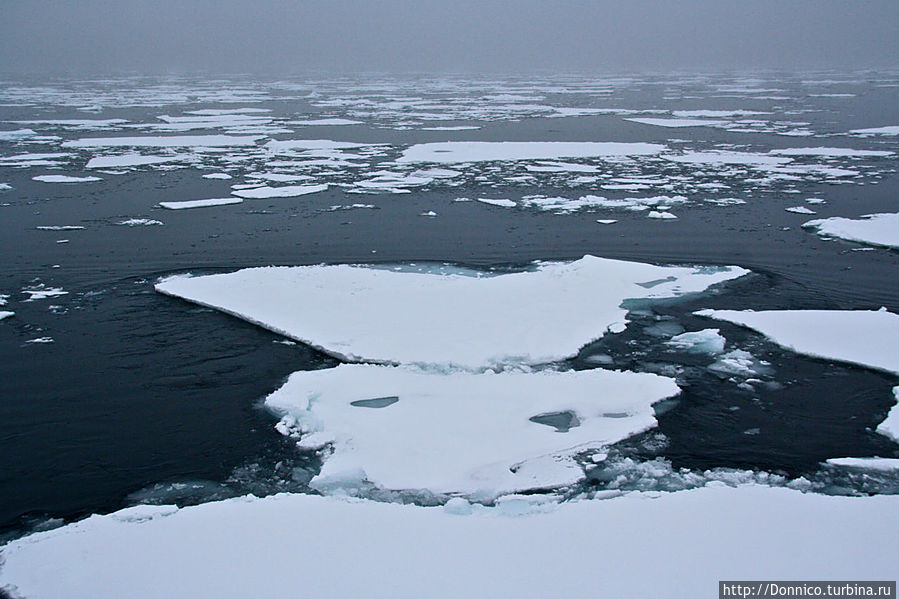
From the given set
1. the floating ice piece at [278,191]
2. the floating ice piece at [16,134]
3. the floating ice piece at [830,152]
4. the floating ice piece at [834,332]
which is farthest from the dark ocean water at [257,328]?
the floating ice piece at [16,134]

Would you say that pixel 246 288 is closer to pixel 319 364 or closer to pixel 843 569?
pixel 319 364

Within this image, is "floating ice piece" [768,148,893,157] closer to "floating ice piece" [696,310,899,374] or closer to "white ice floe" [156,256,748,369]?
"white ice floe" [156,256,748,369]

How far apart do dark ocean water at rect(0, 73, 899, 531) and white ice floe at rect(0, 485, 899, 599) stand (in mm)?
471

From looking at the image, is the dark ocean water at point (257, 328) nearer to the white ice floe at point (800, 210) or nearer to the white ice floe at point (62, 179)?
the white ice floe at point (800, 210)

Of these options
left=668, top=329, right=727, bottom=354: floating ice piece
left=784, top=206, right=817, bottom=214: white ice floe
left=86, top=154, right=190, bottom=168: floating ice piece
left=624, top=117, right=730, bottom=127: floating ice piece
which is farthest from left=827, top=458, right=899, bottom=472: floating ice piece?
left=624, top=117, right=730, bottom=127: floating ice piece

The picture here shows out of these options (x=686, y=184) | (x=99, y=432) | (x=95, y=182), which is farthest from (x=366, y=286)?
(x=95, y=182)

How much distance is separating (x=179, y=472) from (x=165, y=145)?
744 inches

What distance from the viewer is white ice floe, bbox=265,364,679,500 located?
5.45 metres

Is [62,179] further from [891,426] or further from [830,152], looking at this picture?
[830,152]

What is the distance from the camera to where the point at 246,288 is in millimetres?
9336

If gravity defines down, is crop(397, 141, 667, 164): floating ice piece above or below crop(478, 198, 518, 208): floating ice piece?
above

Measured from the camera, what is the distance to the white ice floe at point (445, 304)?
7.63 meters

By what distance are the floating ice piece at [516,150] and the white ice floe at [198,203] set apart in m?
5.65

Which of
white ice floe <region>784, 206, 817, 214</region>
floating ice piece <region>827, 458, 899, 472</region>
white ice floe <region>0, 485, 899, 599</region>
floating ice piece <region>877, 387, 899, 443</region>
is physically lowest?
white ice floe <region>0, 485, 899, 599</region>
